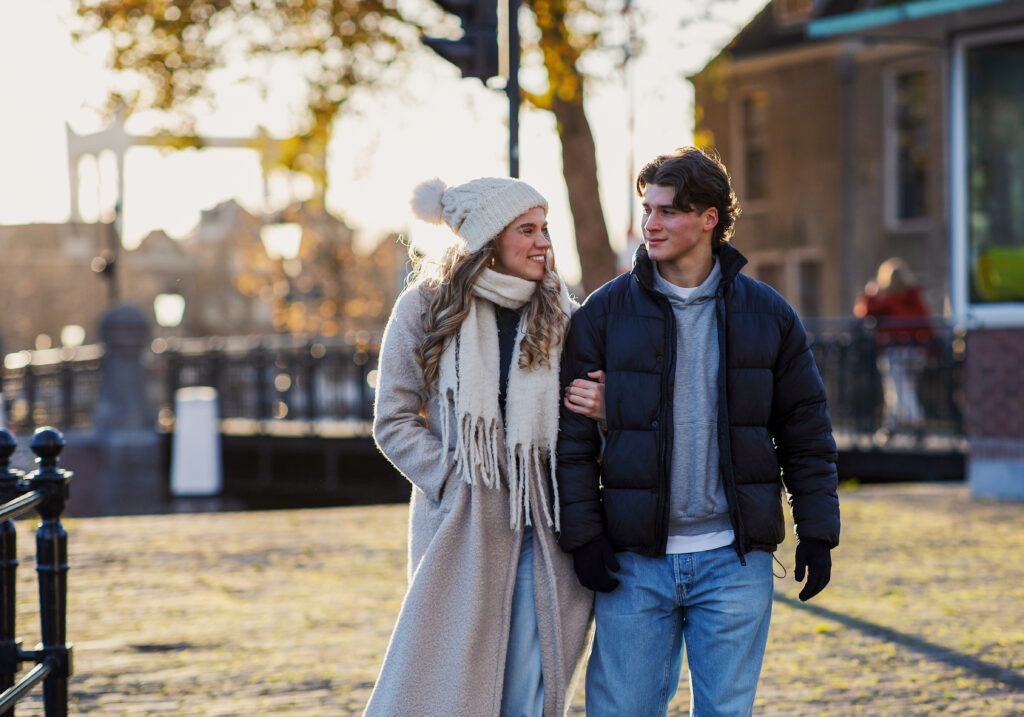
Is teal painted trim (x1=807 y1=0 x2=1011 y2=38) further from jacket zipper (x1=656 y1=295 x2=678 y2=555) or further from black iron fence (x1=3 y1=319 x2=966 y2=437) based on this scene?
jacket zipper (x1=656 y1=295 x2=678 y2=555)

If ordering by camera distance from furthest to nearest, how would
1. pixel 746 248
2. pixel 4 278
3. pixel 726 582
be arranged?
pixel 4 278 → pixel 746 248 → pixel 726 582

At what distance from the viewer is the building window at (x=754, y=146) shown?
28781mm

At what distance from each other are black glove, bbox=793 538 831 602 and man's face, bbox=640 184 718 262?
0.81 meters

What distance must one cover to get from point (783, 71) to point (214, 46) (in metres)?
13.9

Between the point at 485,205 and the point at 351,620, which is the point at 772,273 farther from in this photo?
the point at 485,205

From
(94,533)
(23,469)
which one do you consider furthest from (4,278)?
(23,469)

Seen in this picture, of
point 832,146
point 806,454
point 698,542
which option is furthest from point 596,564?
point 832,146

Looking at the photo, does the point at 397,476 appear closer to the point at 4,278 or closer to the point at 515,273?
the point at 515,273

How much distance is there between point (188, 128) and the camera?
58.8ft

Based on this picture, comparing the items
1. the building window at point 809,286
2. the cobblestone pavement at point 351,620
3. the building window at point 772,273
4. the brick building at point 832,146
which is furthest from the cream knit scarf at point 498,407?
the building window at point 772,273

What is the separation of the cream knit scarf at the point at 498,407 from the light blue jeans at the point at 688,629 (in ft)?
0.96

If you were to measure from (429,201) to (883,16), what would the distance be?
9.92 metres

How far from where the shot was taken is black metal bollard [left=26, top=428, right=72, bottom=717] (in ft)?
15.4

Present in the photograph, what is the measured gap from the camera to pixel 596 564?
12.1 ft
